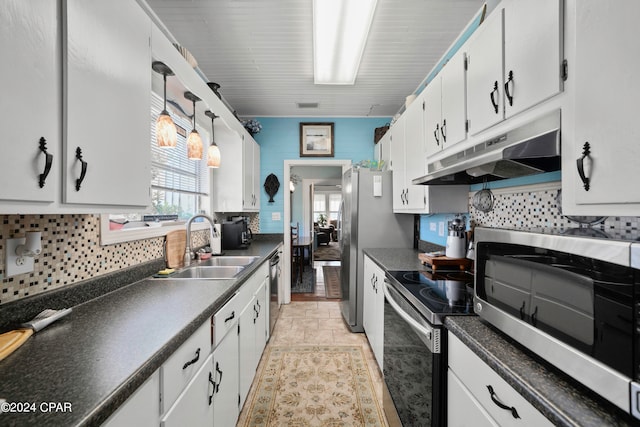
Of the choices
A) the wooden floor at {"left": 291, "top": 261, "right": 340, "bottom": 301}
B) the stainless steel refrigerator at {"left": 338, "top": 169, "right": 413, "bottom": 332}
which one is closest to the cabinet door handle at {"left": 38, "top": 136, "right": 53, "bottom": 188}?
the stainless steel refrigerator at {"left": 338, "top": 169, "right": 413, "bottom": 332}

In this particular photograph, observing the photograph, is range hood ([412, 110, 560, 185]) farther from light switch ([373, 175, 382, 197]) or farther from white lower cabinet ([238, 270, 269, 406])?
white lower cabinet ([238, 270, 269, 406])

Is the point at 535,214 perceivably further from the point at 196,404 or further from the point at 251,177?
the point at 251,177

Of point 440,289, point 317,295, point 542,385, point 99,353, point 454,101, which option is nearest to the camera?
point 542,385

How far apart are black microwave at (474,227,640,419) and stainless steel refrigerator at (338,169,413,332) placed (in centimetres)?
194

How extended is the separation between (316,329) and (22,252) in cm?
252

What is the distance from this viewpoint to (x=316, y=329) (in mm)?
2924

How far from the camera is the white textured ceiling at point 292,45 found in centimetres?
181

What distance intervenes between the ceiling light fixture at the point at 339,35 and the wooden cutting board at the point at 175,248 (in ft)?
6.05

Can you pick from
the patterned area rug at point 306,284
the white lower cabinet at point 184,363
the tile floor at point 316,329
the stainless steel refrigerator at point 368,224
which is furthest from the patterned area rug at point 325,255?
the white lower cabinet at point 184,363

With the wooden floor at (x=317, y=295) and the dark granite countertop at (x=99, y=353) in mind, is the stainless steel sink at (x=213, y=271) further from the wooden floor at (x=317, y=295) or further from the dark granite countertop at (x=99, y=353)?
the wooden floor at (x=317, y=295)

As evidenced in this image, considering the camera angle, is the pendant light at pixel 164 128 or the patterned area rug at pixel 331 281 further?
the patterned area rug at pixel 331 281

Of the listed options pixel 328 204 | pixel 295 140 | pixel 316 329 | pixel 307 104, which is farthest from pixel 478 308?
pixel 328 204

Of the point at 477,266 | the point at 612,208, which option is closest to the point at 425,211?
the point at 477,266

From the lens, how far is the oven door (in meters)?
1.06
